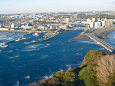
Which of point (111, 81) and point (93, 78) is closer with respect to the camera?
point (111, 81)

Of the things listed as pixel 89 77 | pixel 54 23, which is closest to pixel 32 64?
pixel 89 77

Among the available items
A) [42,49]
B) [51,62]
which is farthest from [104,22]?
[51,62]

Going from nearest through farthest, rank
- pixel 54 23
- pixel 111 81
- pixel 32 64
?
pixel 111 81 < pixel 32 64 < pixel 54 23

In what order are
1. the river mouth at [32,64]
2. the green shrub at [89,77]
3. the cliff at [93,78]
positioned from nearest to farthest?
the cliff at [93,78]
the green shrub at [89,77]
the river mouth at [32,64]

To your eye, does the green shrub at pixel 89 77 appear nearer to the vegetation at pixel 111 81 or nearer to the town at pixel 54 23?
the vegetation at pixel 111 81

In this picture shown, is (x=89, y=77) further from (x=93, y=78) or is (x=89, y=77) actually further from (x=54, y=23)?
(x=54, y=23)

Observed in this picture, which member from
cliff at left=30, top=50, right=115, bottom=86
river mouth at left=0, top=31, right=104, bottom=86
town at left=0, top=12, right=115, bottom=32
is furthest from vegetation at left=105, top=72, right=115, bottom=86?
town at left=0, top=12, right=115, bottom=32

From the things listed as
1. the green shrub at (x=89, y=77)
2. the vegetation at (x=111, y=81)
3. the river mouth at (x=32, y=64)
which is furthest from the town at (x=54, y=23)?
the vegetation at (x=111, y=81)

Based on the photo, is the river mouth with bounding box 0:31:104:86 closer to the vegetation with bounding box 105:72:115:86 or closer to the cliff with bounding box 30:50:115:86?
the cliff with bounding box 30:50:115:86

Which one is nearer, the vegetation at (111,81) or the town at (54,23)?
the vegetation at (111,81)

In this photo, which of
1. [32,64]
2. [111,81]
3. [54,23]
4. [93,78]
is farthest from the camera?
[54,23]

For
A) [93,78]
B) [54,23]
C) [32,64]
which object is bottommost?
[32,64]
